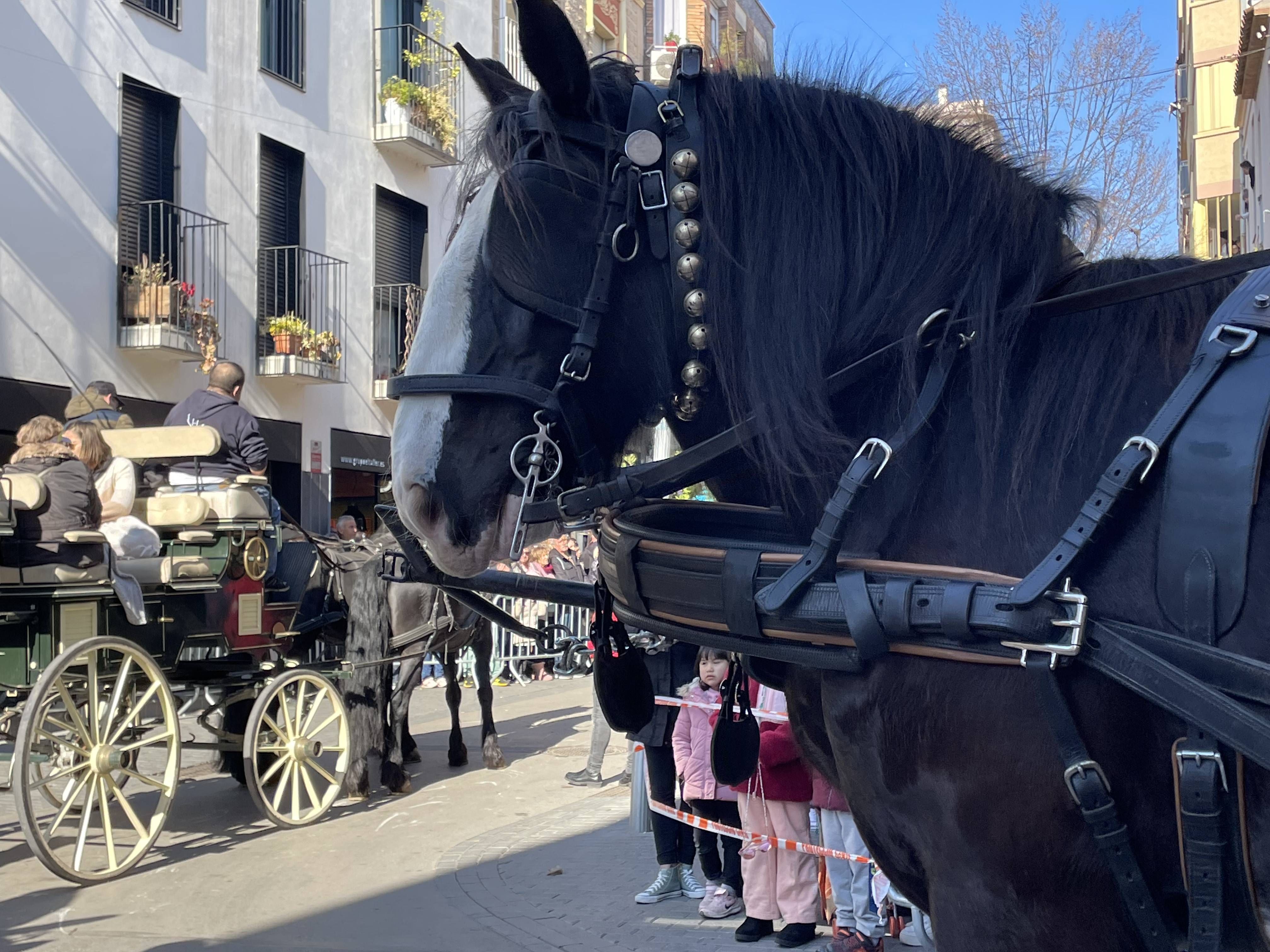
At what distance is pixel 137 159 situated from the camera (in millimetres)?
13055

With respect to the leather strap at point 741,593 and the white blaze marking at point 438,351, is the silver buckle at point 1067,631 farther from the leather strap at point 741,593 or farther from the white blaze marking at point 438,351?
the white blaze marking at point 438,351

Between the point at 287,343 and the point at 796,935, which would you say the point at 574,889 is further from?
the point at 287,343

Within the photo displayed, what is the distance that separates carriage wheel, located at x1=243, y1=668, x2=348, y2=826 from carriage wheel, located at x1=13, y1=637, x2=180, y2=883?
547 millimetres

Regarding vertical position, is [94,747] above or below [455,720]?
above

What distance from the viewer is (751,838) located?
5.38 metres

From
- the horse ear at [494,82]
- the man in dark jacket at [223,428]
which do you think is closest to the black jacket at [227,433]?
the man in dark jacket at [223,428]

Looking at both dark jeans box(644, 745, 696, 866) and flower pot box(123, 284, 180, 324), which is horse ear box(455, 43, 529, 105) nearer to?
dark jeans box(644, 745, 696, 866)

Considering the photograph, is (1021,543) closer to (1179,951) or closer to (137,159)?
(1179,951)

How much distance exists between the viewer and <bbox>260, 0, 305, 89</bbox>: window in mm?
15281

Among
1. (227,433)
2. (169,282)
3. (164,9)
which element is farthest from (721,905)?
(164,9)

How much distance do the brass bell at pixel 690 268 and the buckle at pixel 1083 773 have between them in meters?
0.89

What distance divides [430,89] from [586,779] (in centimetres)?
1222

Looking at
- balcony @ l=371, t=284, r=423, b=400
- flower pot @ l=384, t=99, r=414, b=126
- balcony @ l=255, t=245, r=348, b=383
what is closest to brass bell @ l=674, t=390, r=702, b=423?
balcony @ l=255, t=245, r=348, b=383

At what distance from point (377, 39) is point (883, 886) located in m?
15.5
